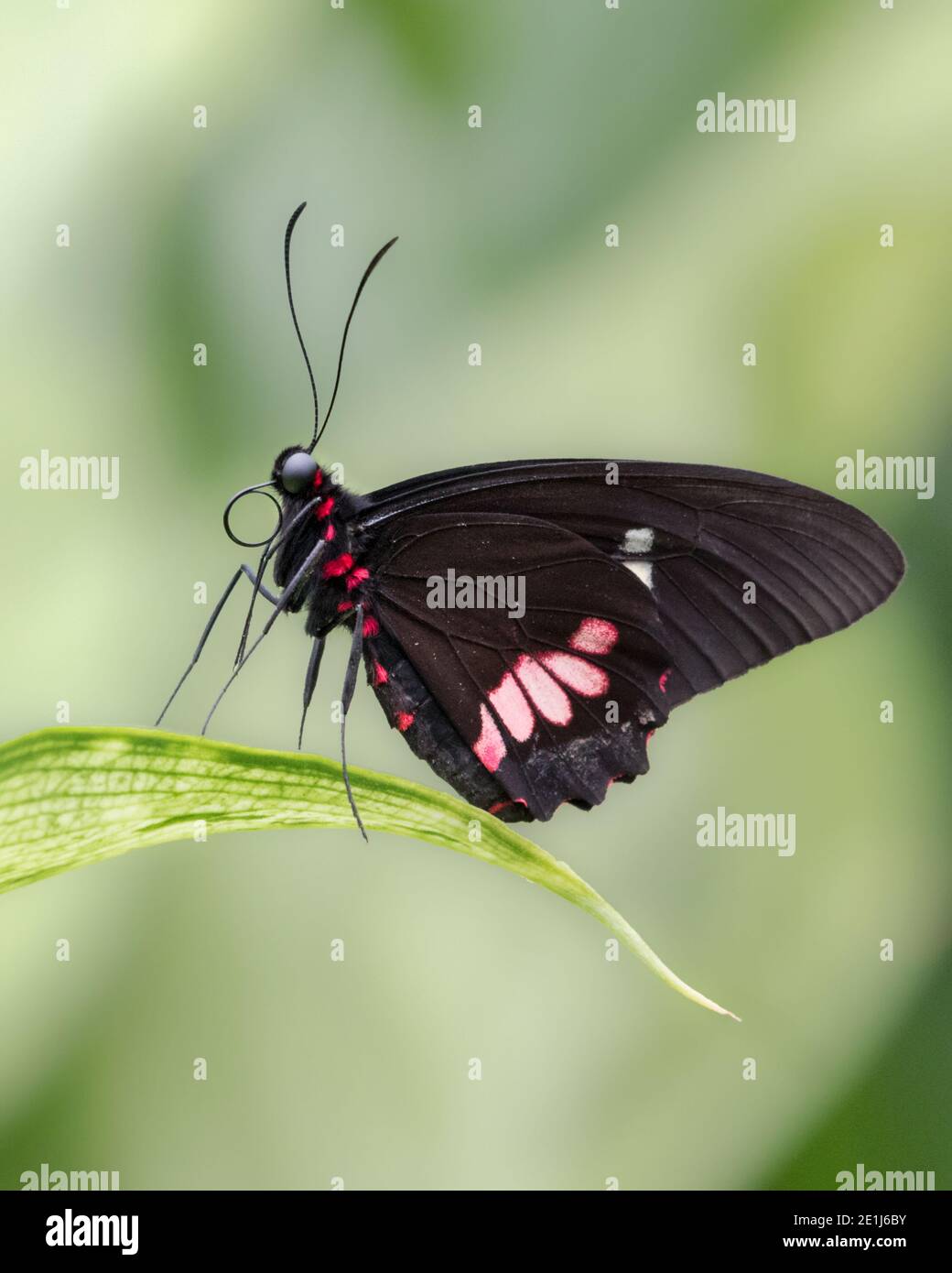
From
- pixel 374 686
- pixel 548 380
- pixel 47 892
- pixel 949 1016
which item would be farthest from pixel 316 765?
pixel 949 1016

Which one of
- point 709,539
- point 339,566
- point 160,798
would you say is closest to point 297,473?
point 339,566

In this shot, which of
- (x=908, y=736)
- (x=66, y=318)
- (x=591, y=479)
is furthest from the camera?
(x=908, y=736)

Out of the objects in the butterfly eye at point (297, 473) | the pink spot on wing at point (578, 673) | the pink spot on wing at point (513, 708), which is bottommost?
the pink spot on wing at point (513, 708)

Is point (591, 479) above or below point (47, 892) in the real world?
above

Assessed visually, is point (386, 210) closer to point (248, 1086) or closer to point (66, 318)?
point (66, 318)

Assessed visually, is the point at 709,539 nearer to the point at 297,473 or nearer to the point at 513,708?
the point at 513,708

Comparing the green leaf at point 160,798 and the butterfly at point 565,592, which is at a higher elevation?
the butterfly at point 565,592

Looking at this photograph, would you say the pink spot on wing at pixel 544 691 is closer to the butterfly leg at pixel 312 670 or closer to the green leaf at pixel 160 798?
the butterfly leg at pixel 312 670

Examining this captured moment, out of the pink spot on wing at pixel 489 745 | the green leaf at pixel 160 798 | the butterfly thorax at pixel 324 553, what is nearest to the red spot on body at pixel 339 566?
the butterfly thorax at pixel 324 553
